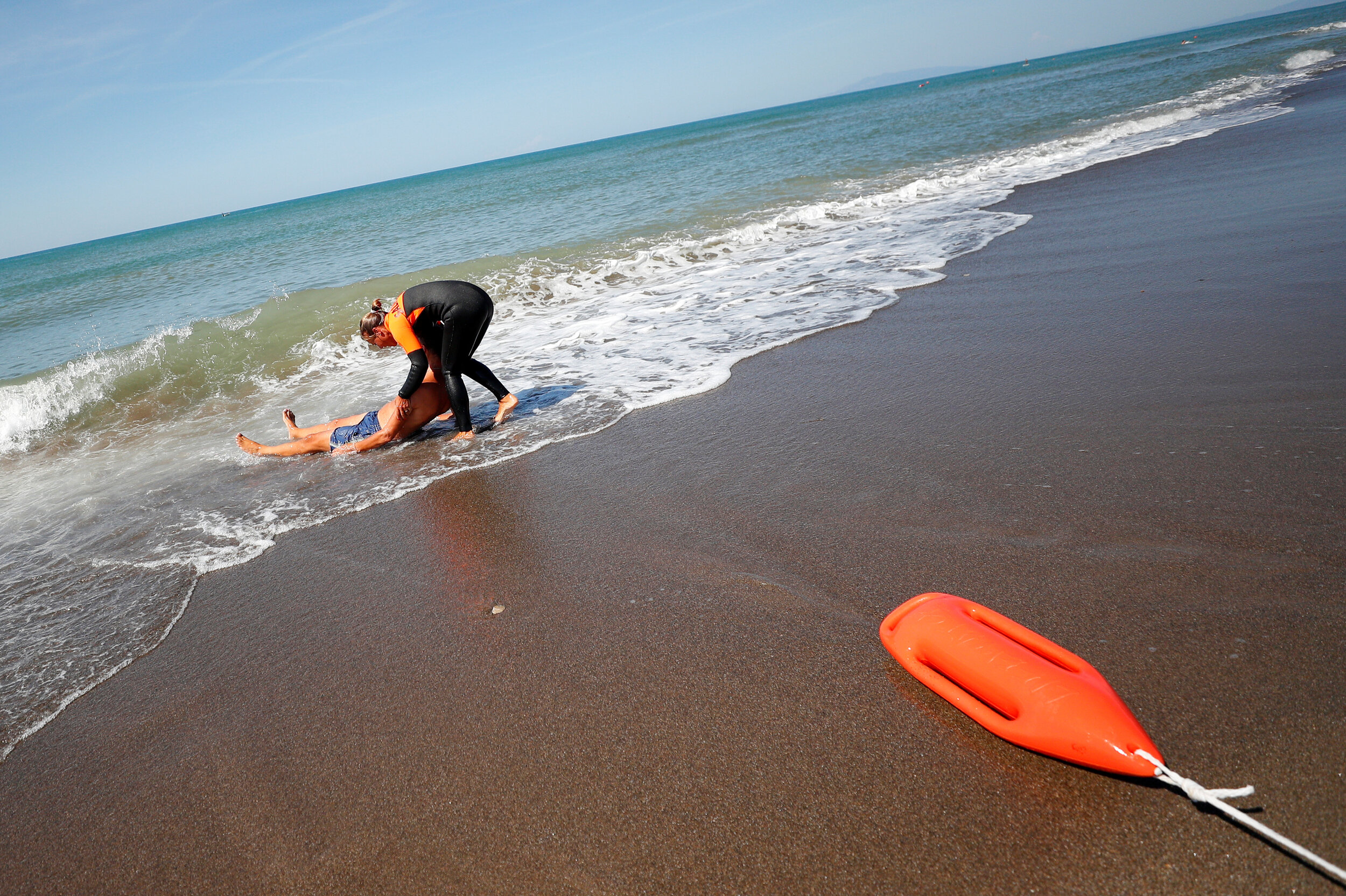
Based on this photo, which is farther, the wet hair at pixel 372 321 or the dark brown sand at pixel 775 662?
the wet hair at pixel 372 321

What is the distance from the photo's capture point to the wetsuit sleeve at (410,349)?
574cm

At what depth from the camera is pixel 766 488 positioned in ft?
13.6

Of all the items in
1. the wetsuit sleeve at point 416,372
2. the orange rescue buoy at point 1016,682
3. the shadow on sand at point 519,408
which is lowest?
the orange rescue buoy at point 1016,682

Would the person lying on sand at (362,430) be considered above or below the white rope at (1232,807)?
above

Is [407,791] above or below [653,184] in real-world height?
below

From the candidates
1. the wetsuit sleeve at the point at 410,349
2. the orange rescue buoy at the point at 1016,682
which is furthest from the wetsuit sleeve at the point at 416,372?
the orange rescue buoy at the point at 1016,682

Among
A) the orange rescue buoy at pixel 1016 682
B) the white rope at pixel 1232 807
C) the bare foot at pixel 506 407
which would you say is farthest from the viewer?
the bare foot at pixel 506 407

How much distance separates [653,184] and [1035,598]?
26.9 meters

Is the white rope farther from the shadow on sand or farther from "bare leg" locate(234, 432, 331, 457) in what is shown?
"bare leg" locate(234, 432, 331, 457)

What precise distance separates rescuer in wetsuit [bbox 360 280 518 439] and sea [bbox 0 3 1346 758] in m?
0.40

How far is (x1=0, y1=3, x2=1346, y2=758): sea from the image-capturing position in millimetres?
4762

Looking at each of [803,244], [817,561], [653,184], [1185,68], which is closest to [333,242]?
[653,184]

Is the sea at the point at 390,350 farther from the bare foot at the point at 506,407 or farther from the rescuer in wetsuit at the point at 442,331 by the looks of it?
the rescuer in wetsuit at the point at 442,331

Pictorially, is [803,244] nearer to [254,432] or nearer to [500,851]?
[254,432]
